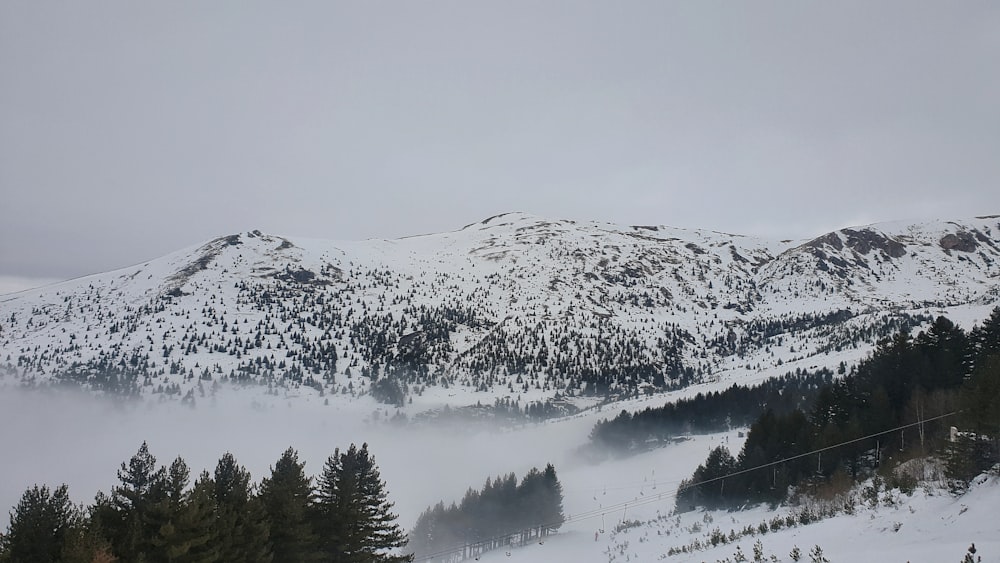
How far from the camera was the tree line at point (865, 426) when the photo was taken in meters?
48.8

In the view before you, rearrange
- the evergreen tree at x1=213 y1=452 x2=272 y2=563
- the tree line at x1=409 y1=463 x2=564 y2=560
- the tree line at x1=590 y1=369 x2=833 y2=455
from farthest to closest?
1. the tree line at x1=590 y1=369 x2=833 y2=455
2. the tree line at x1=409 y1=463 x2=564 y2=560
3. the evergreen tree at x1=213 y1=452 x2=272 y2=563

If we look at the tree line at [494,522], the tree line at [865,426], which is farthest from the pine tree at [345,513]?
the tree line at [494,522]

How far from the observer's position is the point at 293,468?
1206 inches

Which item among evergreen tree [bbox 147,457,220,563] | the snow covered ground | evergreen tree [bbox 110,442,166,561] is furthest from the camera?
evergreen tree [bbox 110,442,166,561]

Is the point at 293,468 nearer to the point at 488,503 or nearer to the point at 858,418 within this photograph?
the point at 858,418

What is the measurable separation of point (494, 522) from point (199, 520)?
66.2 m

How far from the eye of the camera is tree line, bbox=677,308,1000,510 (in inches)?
1919

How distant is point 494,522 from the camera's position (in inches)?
3314

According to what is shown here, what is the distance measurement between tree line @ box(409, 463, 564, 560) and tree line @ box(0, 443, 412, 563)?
52.5 m

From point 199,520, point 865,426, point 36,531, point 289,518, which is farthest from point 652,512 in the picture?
point 36,531

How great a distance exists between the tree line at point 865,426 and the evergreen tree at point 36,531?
158ft

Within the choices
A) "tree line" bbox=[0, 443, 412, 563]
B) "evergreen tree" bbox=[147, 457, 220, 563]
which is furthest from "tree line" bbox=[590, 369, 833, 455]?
"evergreen tree" bbox=[147, 457, 220, 563]

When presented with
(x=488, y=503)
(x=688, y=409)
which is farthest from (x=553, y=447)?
(x=488, y=503)

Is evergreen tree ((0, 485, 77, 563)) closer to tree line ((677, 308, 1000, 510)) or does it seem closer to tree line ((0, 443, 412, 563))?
tree line ((0, 443, 412, 563))
